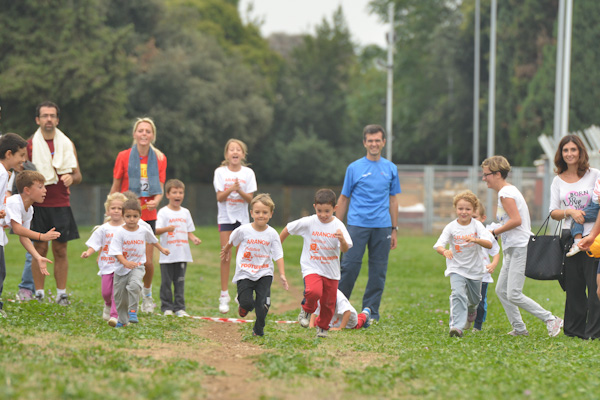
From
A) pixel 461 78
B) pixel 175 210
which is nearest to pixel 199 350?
pixel 175 210

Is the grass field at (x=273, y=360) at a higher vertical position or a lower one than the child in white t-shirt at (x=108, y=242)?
lower

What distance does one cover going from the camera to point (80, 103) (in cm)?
3862

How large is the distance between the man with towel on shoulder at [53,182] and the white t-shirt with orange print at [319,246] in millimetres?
3613

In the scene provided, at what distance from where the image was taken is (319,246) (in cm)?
902

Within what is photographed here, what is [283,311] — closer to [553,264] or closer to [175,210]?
[175,210]

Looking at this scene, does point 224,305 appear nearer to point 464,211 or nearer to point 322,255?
point 322,255

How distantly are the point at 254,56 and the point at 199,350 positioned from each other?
176ft

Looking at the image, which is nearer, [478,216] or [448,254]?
[448,254]

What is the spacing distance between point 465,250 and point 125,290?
3.96 m

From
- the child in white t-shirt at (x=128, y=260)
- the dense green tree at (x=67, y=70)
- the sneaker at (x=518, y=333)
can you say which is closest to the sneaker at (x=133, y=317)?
the child in white t-shirt at (x=128, y=260)

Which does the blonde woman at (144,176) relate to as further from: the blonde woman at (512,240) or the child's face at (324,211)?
the blonde woman at (512,240)

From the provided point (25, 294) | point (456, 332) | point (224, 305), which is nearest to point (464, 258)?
point (456, 332)

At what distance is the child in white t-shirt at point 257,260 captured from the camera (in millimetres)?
8852

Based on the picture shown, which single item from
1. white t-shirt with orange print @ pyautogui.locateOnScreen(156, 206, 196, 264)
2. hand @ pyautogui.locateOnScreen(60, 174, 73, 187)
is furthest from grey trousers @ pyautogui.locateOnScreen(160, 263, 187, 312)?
hand @ pyautogui.locateOnScreen(60, 174, 73, 187)
